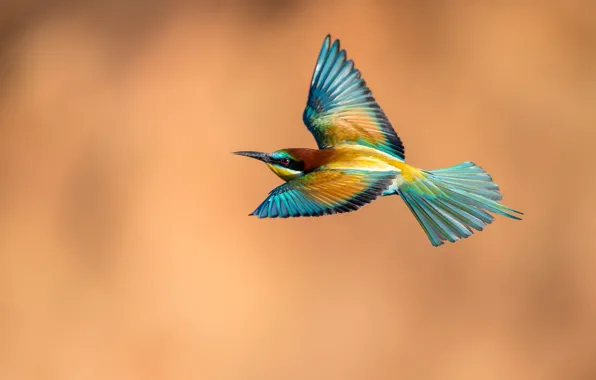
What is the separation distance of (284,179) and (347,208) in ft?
0.35

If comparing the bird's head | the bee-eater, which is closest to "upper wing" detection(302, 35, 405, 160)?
the bee-eater

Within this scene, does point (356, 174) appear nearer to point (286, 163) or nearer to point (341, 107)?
point (286, 163)

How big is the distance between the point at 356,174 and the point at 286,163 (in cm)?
5

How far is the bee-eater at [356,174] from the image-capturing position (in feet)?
1.70

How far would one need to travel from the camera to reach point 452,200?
1.90 ft

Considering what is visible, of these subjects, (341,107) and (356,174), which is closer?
(356,174)

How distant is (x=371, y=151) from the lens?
2.11 ft

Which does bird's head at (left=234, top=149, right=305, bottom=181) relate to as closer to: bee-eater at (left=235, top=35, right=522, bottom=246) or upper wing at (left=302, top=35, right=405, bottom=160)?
bee-eater at (left=235, top=35, right=522, bottom=246)

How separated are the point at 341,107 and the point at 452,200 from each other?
0.62 feet

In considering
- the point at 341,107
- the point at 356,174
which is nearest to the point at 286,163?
the point at 356,174

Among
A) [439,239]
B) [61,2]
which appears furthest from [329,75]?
[61,2]

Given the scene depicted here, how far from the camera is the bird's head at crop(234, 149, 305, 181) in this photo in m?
0.58

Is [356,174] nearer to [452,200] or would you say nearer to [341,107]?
[452,200]

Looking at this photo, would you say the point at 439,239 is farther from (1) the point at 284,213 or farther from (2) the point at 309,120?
(2) the point at 309,120
